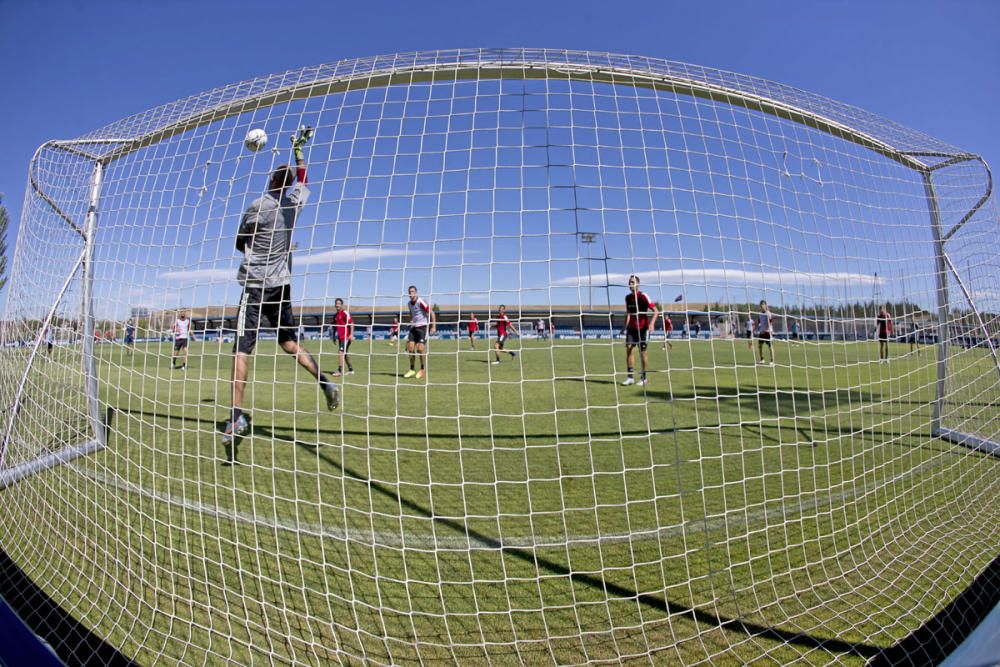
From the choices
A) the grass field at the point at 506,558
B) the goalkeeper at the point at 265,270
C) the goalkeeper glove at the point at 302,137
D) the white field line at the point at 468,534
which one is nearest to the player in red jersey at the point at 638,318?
the grass field at the point at 506,558

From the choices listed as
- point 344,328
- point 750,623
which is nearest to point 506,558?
point 750,623

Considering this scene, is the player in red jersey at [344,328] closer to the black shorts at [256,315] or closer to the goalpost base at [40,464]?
the black shorts at [256,315]

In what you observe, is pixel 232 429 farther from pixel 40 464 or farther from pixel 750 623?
pixel 750 623

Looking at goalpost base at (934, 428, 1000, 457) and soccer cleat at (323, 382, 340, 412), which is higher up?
soccer cleat at (323, 382, 340, 412)

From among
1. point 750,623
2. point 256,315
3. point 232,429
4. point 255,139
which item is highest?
point 255,139

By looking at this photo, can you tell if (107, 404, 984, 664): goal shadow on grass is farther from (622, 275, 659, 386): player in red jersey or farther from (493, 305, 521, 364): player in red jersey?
(622, 275, 659, 386): player in red jersey

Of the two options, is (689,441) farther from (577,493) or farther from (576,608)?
(576,608)

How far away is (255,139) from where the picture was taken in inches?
107

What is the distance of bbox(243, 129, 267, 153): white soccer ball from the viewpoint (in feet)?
8.85

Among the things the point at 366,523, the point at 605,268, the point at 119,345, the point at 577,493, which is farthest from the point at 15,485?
the point at 605,268

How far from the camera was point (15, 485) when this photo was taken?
3400mm

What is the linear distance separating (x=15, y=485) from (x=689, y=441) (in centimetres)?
536

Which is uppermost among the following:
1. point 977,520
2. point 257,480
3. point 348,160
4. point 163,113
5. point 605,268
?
point 163,113

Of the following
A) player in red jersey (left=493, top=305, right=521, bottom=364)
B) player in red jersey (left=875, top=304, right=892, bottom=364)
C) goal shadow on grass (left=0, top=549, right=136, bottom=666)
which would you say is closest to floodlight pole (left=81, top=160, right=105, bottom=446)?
goal shadow on grass (left=0, top=549, right=136, bottom=666)
